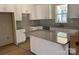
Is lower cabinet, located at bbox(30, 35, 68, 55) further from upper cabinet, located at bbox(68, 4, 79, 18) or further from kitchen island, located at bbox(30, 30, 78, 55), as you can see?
upper cabinet, located at bbox(68, 4, 79, 18)

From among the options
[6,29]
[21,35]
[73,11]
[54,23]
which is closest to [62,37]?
[54,23]

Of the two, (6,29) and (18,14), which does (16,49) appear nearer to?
(6,29)

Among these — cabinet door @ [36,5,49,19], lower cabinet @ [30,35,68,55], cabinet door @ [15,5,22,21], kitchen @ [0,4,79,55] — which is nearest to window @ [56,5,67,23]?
kitchen @ [0,4,79,55]

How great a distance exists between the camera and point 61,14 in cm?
98

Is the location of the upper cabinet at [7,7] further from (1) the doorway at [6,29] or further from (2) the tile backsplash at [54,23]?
(2) the tile backsplash at [54,23]

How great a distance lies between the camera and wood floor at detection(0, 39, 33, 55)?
3.28ft

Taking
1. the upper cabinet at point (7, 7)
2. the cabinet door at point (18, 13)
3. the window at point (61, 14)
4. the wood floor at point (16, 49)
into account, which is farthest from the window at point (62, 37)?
the upper cabinet at point (7, 7)

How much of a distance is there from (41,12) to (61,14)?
0.66 feet

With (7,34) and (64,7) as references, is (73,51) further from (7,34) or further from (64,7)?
(7,34)

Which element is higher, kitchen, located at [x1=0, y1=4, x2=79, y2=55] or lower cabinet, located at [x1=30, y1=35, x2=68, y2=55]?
kitchen, located at [x1=0, y1=4, x2=79, y2=55]

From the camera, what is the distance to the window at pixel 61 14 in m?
0.96

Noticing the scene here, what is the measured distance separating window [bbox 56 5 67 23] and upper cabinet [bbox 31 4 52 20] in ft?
0.27

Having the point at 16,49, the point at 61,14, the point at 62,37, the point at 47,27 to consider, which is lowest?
the point at 16,49
